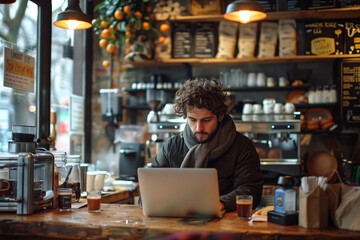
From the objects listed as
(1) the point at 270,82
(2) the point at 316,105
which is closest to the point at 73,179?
(1) the point at 270,82

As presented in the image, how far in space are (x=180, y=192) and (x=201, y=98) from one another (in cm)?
80

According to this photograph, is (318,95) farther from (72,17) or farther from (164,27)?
(72,17)

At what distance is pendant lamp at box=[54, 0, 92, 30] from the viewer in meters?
3.26

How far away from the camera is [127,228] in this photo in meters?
1.93

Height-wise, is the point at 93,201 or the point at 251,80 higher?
the point at 251,80

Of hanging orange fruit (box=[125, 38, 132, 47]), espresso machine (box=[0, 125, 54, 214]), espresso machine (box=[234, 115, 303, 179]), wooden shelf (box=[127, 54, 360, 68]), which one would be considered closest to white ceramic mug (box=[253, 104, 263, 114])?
espresso machine (box=[234, 115, 303, 179])

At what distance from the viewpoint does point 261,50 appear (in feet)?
16.4

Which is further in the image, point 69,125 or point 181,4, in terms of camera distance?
point 181,4

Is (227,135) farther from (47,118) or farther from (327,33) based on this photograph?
(327,33)

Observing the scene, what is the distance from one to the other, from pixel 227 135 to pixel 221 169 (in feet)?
0.72

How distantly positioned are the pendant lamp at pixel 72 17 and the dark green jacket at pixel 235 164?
1.24m

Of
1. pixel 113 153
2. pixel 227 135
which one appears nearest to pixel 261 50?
pixel 113 153

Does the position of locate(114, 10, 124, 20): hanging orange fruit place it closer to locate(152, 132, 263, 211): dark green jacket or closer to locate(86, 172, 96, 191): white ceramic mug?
locate(86, 172, 96, 191): white ceramic mug

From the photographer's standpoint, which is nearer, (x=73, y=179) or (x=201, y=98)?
(x=201, y=98)
